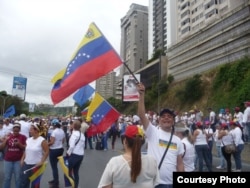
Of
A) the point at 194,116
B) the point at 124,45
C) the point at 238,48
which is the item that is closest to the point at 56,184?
the point at 194,116

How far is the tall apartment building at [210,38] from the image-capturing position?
133 feet

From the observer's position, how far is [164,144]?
4.11 m

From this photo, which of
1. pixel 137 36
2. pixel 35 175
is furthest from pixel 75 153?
pixel 137 36

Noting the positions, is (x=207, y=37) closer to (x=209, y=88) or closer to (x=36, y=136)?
(x=209, y=88)

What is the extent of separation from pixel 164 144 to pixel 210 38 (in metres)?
48.0

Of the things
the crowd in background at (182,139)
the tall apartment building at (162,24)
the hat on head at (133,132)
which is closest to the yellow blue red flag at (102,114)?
the crowd in background at (182,139)

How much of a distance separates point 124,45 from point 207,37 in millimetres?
103653

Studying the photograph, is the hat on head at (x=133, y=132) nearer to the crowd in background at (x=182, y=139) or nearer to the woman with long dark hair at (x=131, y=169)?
the woman with long dark hair at (x=131, y=169)

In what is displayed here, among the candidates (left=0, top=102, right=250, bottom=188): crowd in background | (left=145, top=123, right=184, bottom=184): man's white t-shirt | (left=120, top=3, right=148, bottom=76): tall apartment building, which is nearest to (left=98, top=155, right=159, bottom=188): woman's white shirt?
(left=0, top=102, right=250, bottom=188): crowd in background

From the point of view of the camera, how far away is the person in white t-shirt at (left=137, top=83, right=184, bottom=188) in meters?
4.04

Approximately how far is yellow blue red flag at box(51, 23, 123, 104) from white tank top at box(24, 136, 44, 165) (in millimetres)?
941

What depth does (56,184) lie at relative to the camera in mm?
8078

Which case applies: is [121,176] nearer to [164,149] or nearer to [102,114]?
[164,149]

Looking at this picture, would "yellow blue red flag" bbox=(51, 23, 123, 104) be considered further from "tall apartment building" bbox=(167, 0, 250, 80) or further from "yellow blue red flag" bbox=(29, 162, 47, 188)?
"tall apartment building" bbox=(167, 0, 250, 80)
